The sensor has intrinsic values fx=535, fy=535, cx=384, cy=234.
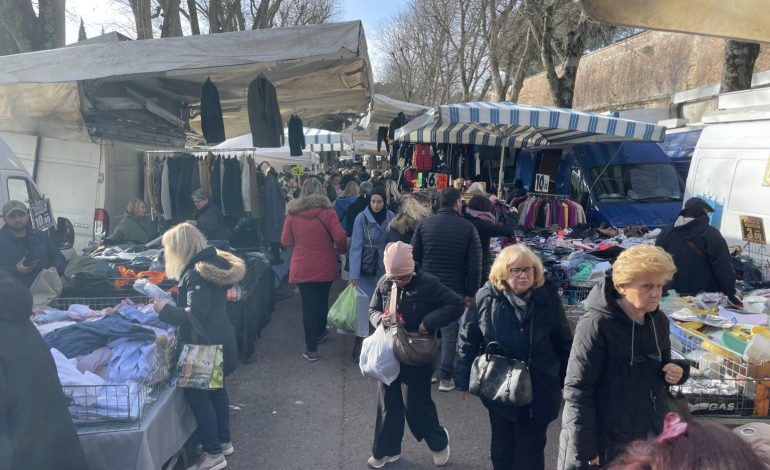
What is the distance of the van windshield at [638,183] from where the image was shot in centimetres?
924

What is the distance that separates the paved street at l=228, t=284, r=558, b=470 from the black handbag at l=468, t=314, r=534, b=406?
122 centimetres

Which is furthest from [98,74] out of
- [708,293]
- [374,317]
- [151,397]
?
[708,293]

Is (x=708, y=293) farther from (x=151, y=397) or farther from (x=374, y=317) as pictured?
(x=151, y=397)

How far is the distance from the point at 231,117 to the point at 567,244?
781 cm

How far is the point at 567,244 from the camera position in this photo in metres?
6.66

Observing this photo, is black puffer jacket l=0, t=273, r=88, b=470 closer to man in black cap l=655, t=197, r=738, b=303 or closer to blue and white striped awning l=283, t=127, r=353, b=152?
man in black cap l=655, t=197, r=738, b=303

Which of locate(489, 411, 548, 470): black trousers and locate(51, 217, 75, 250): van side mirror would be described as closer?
locate(489, 411, 548, 470): black trousers

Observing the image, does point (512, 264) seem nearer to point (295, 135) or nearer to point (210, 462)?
point (210, 462)

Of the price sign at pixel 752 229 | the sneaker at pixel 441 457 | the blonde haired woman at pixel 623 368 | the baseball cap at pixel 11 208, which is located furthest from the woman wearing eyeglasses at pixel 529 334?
the baseball cap at pixel 11 208

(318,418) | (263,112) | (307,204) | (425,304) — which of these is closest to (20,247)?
(307,204)

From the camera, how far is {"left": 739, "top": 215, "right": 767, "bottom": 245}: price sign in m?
5.73

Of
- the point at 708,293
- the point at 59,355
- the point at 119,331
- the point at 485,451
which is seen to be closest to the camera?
the point at 59,355

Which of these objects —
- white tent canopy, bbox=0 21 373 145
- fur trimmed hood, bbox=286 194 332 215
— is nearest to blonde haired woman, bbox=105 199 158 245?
white tent canopy, bbox=0 21 373 145

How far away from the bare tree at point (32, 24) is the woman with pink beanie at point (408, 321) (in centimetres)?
967
